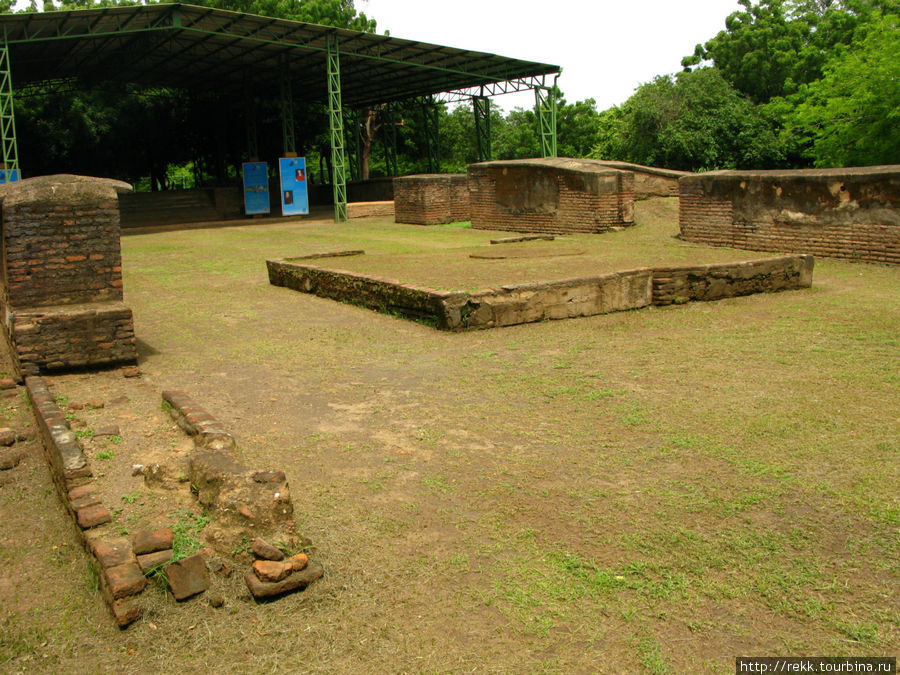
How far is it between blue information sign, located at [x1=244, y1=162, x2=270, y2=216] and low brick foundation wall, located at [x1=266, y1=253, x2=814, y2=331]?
56.6ft

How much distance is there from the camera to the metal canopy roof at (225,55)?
20141 millimetres

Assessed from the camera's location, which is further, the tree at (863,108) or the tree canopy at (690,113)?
the tree canopy at (690,113)

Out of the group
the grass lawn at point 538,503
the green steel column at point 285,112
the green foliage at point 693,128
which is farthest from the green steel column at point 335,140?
the grass lawn at point 538,503

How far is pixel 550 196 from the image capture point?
16.9 meters

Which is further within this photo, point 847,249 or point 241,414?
point 847,249

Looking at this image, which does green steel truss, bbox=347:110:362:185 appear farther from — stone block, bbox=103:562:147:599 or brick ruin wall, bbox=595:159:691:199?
stone block, bbox=103:562:147:599

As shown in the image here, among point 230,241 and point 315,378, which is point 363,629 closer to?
point 315,378

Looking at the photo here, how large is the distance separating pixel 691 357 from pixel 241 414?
135 inches

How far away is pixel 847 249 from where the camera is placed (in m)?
11.2

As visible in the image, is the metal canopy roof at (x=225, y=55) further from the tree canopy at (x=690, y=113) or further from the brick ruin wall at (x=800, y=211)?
the brick ruin wall at (x=800, y=211)

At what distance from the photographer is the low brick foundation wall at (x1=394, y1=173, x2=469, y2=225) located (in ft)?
68.2

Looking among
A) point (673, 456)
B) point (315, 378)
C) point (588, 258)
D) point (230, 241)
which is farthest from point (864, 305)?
point (230, 241)

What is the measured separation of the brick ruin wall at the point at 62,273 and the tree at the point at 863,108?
18567 millimetres

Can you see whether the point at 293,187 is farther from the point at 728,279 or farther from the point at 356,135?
the point at 728,279
